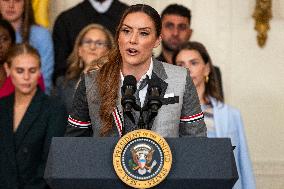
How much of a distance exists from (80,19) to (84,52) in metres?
0.59

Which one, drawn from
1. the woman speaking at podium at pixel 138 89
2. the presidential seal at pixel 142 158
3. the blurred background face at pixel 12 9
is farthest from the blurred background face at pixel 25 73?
the presidential seal at pixel 142 158

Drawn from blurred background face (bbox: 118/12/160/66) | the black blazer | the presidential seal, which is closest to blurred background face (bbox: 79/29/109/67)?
the black blazer

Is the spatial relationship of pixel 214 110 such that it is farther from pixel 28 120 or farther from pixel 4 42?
pixel 4 42

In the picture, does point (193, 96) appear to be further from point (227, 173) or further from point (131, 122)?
point (227, 173)

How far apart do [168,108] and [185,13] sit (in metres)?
2.75

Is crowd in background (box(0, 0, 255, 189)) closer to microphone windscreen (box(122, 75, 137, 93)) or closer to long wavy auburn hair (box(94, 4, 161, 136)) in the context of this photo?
long wavy auburn hair (box(94, 4, 161, 136))

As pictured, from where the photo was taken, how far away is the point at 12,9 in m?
5.36

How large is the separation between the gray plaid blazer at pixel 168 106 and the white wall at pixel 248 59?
3338 millimetres

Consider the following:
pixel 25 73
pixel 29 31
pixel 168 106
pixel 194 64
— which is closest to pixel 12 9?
pixel 29 31

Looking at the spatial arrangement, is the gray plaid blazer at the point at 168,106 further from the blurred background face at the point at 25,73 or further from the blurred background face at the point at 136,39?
the blurred background face at the point at 25,73

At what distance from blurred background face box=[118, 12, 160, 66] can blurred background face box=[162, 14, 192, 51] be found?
2412 millimetres

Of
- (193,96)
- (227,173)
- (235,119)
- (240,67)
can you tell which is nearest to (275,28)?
(240,67)

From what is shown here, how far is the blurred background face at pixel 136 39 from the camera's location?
2914 mm

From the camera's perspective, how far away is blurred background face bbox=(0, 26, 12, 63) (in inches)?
192
